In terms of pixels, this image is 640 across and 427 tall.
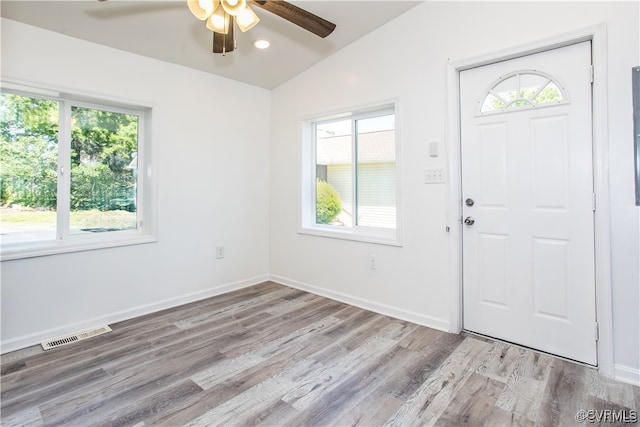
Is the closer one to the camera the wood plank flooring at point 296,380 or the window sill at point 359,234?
the wood plank flooring at point 296,380

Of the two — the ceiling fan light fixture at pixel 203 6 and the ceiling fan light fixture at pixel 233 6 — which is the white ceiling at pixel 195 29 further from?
the ceiling fan light fixture at pixel 233 6

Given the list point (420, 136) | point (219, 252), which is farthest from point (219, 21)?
point (219, 252)

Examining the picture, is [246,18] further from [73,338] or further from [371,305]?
[73,338]

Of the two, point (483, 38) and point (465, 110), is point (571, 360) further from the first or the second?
point (483, 38)

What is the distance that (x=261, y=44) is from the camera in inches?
120

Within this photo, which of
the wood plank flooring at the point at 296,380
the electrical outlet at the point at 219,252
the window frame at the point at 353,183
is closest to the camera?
the wood plank flooring at the point at 296,380

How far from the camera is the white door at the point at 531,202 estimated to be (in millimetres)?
2148

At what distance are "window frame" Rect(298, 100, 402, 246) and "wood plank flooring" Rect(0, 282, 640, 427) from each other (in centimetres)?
85

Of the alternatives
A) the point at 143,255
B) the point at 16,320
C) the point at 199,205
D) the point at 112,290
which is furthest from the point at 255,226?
the point at 16,320

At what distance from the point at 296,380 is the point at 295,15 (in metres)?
2.24

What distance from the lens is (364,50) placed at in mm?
3193

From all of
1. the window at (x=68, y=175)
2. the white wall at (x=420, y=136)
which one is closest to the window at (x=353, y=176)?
the white wall at (x=420, y=136)

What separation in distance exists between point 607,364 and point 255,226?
3341 mm

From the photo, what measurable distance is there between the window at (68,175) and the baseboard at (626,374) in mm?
3720
